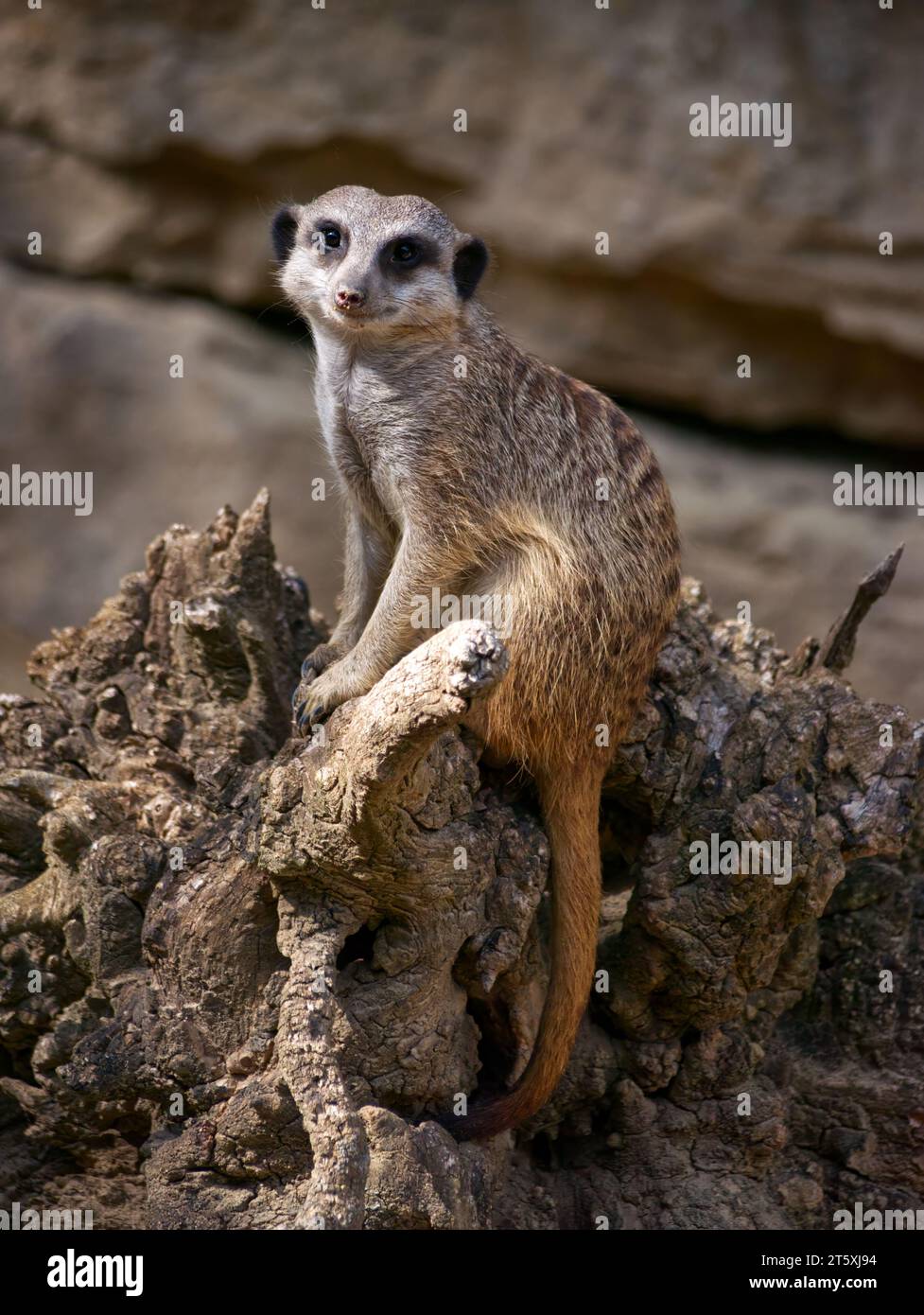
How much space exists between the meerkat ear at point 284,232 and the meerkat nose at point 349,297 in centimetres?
43

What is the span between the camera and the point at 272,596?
3.59 m

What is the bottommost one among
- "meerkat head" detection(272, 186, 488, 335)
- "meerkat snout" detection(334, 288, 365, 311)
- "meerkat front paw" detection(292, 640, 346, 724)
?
"meerkat front paw" detection(292, 640, 346, 724)

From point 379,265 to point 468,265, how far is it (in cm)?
25

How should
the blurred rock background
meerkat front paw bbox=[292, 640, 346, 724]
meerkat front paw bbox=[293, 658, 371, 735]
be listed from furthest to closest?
1. the blurred rock background
2. meerkat front paw bbox=[292, 640, 346, 724]
3. meerkat front paw bbox=[293, 658, 371, 735]

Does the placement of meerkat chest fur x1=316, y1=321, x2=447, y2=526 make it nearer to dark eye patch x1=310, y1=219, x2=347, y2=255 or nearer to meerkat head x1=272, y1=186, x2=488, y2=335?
meerkat head x1=272, y1=186, x2=488, y2=335

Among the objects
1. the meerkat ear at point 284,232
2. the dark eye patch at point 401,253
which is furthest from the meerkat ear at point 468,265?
the meerkat ear at point 284,232

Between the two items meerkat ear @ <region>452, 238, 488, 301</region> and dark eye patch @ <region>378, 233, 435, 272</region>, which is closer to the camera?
dark eye patch @ <region>378, 233, 435, 272</region>

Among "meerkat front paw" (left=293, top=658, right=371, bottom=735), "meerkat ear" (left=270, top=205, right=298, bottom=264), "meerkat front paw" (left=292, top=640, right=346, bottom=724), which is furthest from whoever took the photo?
"meerkat ear" (left=270, top=205, right=298, bottom=264)

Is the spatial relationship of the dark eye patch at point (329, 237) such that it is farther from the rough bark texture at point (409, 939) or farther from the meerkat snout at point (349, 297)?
the rough bark texture at point (409, 939)

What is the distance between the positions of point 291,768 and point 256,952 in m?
0.41

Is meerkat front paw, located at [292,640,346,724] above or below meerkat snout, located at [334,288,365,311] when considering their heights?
below

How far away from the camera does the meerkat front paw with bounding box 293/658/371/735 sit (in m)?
2.98

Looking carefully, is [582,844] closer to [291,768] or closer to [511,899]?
[511,899]

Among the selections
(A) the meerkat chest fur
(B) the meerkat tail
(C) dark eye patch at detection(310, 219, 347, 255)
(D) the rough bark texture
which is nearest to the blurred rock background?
(D) the rough bark texture
